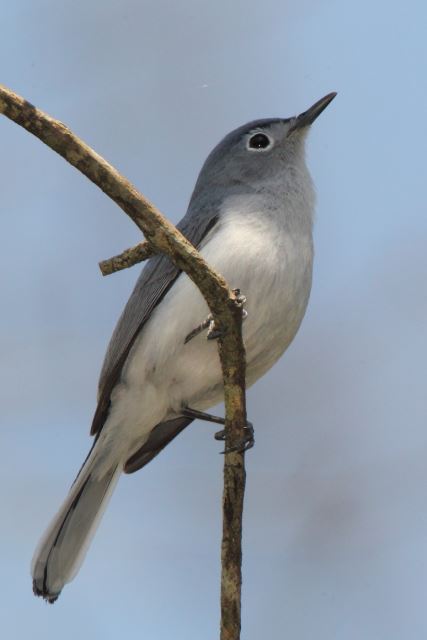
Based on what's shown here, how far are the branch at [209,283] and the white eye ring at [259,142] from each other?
1.78 m

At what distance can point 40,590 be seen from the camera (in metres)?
3.66

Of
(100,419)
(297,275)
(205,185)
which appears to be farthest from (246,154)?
(100,419)

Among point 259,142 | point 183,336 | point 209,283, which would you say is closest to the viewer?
point 209,283

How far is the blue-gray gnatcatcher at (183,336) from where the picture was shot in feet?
11.7

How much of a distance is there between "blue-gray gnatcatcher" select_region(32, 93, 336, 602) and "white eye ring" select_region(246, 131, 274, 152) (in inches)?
8.8

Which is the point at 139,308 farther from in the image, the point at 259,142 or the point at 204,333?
the point at 259,142

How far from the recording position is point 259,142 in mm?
4355

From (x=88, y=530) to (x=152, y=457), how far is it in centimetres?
43

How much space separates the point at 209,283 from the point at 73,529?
165 cm

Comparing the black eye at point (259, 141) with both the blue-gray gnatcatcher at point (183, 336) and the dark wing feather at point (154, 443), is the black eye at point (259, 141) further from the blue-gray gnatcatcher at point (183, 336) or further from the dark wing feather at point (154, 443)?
the dark wing feather at point (154, 443)

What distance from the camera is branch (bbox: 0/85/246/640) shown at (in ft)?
7.73

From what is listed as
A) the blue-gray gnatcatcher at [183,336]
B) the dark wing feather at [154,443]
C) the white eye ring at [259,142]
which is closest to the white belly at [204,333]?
the blue-gray gnatcatcher at [183,336]

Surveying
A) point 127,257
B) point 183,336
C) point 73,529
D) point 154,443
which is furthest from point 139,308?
point 127,257

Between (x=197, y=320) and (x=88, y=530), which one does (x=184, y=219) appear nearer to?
(x=197, y=320)
